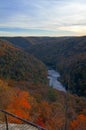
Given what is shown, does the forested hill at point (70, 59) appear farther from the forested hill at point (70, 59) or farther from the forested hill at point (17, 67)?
the forested hill at point (17, 67)

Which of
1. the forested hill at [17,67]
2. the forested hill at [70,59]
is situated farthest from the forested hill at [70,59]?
the forested hill at [17,67]

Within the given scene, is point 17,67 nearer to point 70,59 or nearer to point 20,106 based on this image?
point 70,59

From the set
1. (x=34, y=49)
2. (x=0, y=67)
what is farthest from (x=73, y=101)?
(x=34, y=49)

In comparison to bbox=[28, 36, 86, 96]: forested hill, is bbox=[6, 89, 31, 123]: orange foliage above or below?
above

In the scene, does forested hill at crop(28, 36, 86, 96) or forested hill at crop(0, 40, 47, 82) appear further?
forested hill at crop(0, 40, 47, 82)

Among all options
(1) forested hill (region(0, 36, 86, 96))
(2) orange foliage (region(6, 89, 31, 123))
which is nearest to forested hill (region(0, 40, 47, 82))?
(1) forested hill (region(0, 36, 86, 96))

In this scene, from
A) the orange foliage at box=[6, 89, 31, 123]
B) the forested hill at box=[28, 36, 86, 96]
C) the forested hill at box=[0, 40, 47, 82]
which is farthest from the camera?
the forested hill at box=[0, 40, 47, 82]

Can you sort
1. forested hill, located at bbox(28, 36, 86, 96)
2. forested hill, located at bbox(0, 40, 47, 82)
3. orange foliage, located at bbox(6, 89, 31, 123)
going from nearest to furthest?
orange foliage, located at bbox(6, 89, 31, 123), forested hill, located at bbox(28, 36, 86, 96), forested hill, located at bbox(0, 40, 47, 82)

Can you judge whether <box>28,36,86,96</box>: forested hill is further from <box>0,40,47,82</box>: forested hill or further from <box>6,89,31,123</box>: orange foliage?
<box>6,89,31,123</box>: orange foliage

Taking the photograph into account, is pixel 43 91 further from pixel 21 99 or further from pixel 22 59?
pixel 22 59
